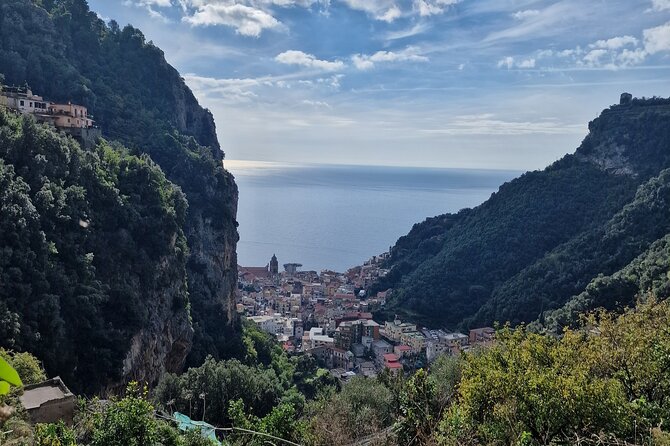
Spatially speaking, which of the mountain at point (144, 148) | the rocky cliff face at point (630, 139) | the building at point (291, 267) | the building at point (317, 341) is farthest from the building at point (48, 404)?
the building at point (291, 267)

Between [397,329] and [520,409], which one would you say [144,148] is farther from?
[520,409]

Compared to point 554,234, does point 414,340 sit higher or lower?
lower

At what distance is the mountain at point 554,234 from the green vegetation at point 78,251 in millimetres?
25312

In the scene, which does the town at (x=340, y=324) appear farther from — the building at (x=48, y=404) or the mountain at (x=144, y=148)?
the building at (x=48, y=404)

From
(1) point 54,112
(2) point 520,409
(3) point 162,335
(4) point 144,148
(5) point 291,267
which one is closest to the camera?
(2) point 520,409

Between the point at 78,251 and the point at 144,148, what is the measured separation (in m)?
17.6

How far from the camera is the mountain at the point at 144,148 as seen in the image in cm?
2175

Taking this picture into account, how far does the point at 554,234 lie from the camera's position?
162 ft

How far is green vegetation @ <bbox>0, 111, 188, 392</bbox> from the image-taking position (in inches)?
637

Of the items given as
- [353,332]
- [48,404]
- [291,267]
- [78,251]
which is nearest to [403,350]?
[353,332]

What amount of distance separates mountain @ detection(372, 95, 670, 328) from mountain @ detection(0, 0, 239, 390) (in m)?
22.4

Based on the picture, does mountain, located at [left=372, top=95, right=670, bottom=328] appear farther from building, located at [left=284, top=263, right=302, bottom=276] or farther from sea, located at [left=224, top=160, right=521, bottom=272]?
sea, located at [left=224, top=160, right=521, bottom=272]

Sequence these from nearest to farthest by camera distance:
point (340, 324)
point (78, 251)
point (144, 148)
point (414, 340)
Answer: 1. point (78, 251)
2. point (144, 148)
3. point (414, 340)
4. point (340, 324)

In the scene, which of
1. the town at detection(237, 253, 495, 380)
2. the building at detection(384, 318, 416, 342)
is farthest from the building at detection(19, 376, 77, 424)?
the building at detection(384, 318, 416, 342)
